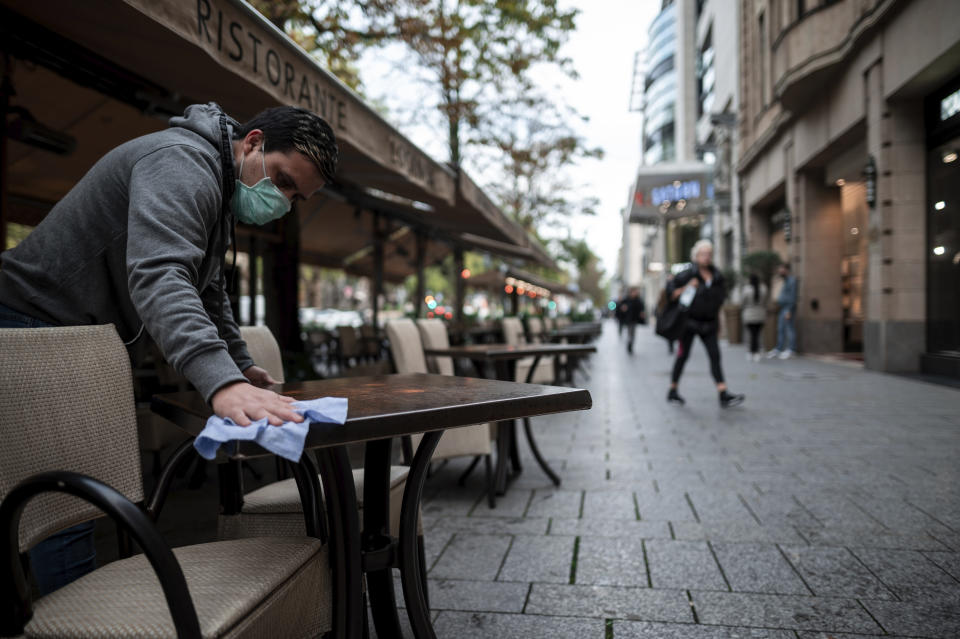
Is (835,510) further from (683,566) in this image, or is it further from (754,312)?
(754,312)

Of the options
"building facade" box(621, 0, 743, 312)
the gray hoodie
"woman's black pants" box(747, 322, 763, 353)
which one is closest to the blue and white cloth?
the gray hoodie

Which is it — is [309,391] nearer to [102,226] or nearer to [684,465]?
[102,226]

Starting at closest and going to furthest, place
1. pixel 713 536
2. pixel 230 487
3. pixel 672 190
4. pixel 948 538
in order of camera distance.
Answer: pixel 230 487 → pixel 948 538 → pixel 713 536 → pixel 672 190

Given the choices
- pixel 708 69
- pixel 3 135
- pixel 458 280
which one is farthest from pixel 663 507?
pixel 708 69

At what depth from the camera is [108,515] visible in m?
1.19

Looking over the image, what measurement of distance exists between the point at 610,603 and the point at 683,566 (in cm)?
52

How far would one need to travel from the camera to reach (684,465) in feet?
15.1

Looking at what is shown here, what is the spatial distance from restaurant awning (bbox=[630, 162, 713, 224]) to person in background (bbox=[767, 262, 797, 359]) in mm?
12549

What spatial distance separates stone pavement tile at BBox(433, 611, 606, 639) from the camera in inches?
87.7

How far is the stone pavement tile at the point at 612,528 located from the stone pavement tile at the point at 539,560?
12 cm

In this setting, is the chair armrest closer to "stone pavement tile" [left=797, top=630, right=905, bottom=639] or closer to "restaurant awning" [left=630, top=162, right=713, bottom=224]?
"stone pavement tile" [left=797, top=630, right=905, bottom=639]

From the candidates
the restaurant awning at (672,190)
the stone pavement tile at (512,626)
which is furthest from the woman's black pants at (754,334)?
the stone pavement tile at (512,626)

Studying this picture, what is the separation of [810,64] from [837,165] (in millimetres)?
2590

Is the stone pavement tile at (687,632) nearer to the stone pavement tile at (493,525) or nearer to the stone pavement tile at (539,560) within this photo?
the stone pavement tile at (539,560)
